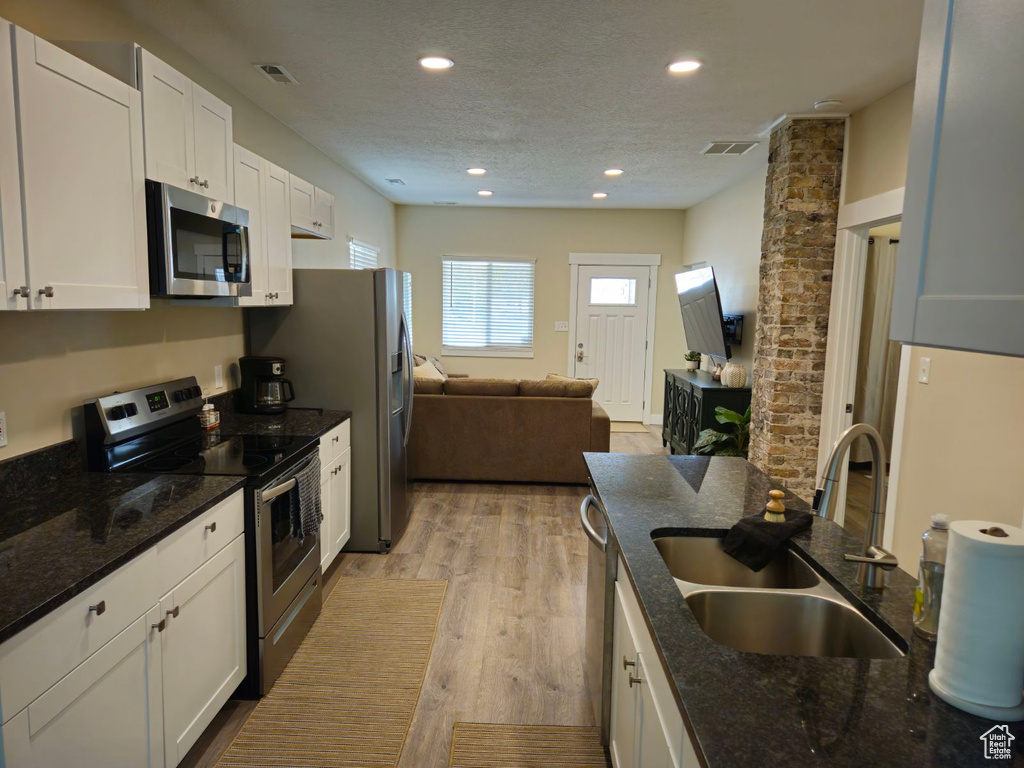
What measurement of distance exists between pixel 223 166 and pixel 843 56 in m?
2.79

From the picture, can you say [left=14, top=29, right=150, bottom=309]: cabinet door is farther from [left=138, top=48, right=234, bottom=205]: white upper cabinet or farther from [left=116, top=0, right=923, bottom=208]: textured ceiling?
[left=116, top=0, right=923, bottom=208]: textured ceiling

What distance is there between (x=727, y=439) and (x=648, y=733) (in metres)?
3.66

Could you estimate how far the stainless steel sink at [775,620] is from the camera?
1.45 m

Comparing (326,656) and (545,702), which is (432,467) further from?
(545,702)

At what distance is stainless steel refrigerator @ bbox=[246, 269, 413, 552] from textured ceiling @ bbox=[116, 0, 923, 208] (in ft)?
3.46

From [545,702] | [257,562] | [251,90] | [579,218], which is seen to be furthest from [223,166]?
[579,218]

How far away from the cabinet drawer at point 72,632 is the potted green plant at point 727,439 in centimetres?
395

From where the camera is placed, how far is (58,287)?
1.70 meters

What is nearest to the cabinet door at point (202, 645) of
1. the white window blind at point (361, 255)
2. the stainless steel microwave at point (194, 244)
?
the stainless steel microwave at point (194, 244)

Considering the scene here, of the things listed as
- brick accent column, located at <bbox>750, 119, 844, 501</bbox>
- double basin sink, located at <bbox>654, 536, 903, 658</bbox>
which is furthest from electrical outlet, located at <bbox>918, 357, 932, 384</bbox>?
double basin sink, located at <bbox>654, 536, 903, 658</bbox>

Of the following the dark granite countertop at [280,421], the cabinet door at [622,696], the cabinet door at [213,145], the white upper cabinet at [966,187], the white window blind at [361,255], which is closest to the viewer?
the white upper cabinet at [966,187]

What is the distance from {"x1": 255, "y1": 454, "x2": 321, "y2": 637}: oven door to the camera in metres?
2.36

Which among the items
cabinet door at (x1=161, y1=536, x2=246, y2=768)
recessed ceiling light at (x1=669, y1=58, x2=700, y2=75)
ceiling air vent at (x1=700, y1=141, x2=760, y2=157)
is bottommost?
cabinet door at (x1=161, y1=536, x2=246, y2=768)

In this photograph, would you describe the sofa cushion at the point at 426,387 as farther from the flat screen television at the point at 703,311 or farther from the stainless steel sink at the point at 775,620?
the stainless steel sink at the point at 775,620
